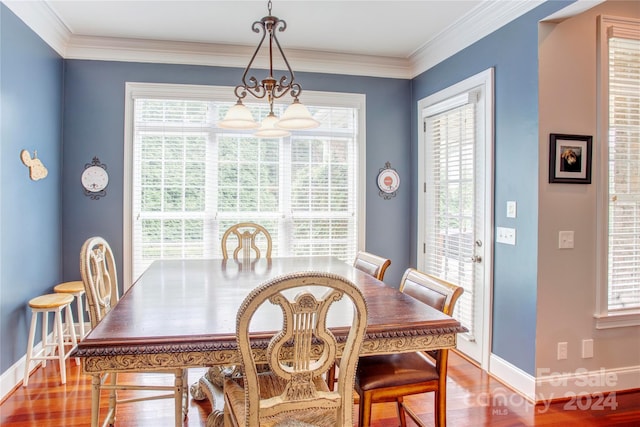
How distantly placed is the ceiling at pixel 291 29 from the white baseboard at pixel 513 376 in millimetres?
2377

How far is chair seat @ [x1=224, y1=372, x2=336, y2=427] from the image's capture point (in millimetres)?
1347

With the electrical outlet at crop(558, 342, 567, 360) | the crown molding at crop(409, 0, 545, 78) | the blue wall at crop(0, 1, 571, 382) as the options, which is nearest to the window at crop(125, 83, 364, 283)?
the blue wall at crop(0, 1, 571, 382)

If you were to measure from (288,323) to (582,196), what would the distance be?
2267mm

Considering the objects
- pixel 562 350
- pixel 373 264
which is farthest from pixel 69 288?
pixel 562 350

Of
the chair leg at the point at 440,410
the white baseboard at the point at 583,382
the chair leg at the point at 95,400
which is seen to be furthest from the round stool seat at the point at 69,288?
the white baseboard at the point at 583,382

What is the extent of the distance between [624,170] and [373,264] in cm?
180

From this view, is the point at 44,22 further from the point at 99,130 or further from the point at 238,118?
the point at 238,118

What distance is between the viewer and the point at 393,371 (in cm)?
177

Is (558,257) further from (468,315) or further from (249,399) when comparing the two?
(249,399)

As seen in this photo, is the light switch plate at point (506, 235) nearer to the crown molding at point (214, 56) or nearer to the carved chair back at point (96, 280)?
the crown molding at point (214, 56)

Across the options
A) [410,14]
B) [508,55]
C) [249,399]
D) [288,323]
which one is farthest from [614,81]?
[249,399]

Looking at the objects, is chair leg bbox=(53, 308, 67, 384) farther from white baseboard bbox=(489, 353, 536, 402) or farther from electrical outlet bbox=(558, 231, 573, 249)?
electrical outlet bbox=(558, 231, 573, 249)

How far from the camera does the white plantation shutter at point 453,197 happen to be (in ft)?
10.3

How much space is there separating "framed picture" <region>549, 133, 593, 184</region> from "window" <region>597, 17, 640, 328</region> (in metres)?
0.13
